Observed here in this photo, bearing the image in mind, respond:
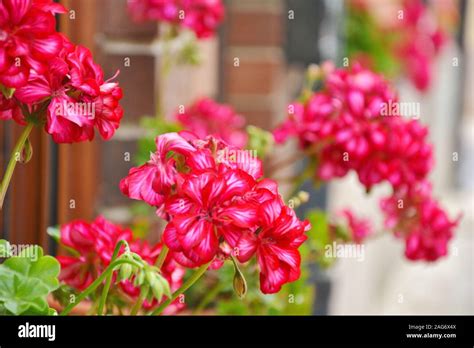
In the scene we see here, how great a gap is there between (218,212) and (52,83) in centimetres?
14

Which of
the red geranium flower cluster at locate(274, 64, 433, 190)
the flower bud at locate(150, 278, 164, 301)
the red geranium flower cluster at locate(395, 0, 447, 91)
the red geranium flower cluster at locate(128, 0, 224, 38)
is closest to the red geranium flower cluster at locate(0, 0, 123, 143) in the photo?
the flower bud at locate(150, 278, 164, 301)

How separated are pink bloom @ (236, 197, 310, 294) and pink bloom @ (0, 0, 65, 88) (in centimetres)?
17

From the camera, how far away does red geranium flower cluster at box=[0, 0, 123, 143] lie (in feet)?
1.94

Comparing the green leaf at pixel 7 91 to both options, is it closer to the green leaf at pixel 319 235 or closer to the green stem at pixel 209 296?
the green stem at pixel 209 296

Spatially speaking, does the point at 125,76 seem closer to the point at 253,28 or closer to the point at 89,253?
the point at 89,253

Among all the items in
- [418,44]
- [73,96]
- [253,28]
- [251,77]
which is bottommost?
[73,96]

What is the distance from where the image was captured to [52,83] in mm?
621

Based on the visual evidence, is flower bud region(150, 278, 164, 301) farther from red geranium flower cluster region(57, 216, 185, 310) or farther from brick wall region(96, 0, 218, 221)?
brick wall region(96, 0, 218, 221)

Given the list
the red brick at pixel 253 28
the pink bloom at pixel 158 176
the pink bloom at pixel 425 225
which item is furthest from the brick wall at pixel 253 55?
the pink bloom at pixel 158 176

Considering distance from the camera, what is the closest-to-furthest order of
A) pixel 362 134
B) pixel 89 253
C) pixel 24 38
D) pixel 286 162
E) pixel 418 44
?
pixel 24 38 → pixel 89 253 → pixel 362 134 → pixel 286 162 → pixel 418 44

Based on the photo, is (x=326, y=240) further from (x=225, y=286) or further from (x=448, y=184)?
(x=448, y=184)

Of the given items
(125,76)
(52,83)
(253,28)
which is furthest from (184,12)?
(253,28)

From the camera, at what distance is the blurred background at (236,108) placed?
3.46 ft

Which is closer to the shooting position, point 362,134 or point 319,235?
point 362,134
